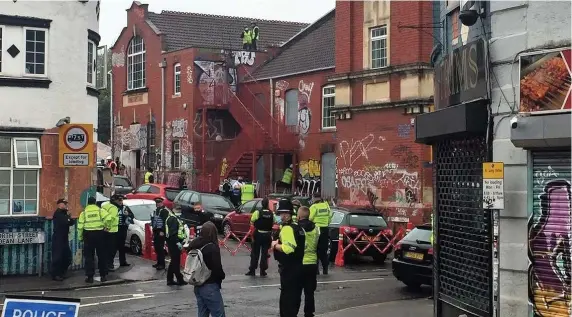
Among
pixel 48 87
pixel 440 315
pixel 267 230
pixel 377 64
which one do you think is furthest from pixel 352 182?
pixel 440 315

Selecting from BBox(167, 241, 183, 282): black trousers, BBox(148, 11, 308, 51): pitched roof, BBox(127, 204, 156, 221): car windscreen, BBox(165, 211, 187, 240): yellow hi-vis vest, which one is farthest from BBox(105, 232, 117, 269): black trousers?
BBox(148, 11, 308, 51): pitched roof

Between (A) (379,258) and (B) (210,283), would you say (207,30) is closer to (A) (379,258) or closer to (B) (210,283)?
(A) (379,258)

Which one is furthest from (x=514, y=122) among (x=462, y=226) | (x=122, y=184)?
(x=122, y=184)

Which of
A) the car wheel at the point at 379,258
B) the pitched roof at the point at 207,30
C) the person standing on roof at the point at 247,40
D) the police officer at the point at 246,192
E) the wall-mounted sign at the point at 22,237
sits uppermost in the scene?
the pitched roof at the point at 207,30

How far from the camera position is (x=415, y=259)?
15805 millimetres

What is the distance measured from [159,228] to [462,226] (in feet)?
29.1

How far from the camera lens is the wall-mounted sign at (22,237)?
55.8 feet

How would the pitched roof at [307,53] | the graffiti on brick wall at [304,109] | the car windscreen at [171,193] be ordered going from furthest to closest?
the pitched roof at [307,53], the graffiti on brick wall at [304,109], the car windscreen at [171,193]

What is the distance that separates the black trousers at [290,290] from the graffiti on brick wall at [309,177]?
2318 centimetres

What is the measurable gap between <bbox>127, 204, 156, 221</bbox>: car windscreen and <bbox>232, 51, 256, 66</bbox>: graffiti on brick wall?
19272 mm

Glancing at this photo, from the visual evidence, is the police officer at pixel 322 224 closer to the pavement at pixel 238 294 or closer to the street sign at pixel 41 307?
the pavement at pixel 238 294

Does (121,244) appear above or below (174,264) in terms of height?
above

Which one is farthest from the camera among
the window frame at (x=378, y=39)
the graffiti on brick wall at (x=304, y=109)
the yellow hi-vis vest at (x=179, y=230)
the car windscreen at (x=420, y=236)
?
the graffiti on brick wall at (x=304, y=109)

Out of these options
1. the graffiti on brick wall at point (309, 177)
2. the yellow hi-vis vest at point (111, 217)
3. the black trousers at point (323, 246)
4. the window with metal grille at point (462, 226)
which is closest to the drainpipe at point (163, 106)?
the graffiti on brick wall at point (309, 177)
